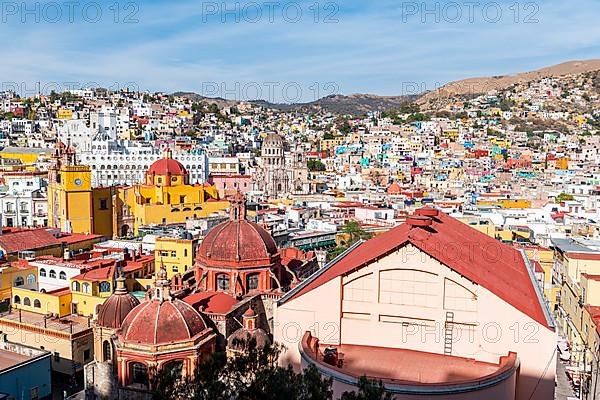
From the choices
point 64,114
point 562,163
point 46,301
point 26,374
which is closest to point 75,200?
point 46,301

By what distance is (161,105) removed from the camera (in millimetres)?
135750

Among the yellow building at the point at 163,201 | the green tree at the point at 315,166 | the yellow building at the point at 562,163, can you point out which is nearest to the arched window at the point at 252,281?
the yellow building at the point at 163,201

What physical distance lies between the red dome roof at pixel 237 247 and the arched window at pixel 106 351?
4.55 m

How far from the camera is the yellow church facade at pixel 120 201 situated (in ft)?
138

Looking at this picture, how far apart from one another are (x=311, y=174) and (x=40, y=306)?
189 feet

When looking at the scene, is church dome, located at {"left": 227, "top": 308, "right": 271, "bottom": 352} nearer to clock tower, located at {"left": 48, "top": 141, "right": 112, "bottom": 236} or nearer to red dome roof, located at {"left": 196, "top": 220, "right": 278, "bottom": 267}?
red dome roof, located at {"left": 196, "top": 220, "right": 278, "bottom": 267}

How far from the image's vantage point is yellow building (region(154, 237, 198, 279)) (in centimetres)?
3200

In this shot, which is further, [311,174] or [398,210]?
[311,174]

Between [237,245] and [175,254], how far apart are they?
9.54m

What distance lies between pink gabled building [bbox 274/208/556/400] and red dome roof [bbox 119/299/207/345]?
3.29 meters

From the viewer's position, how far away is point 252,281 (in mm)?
23750

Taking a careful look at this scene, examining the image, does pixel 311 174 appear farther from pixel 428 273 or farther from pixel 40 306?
pixel 428 273

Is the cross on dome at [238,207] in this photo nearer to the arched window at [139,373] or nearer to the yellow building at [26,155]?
the arched window at [139,373]

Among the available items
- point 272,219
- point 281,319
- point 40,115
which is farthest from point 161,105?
point 281,319
